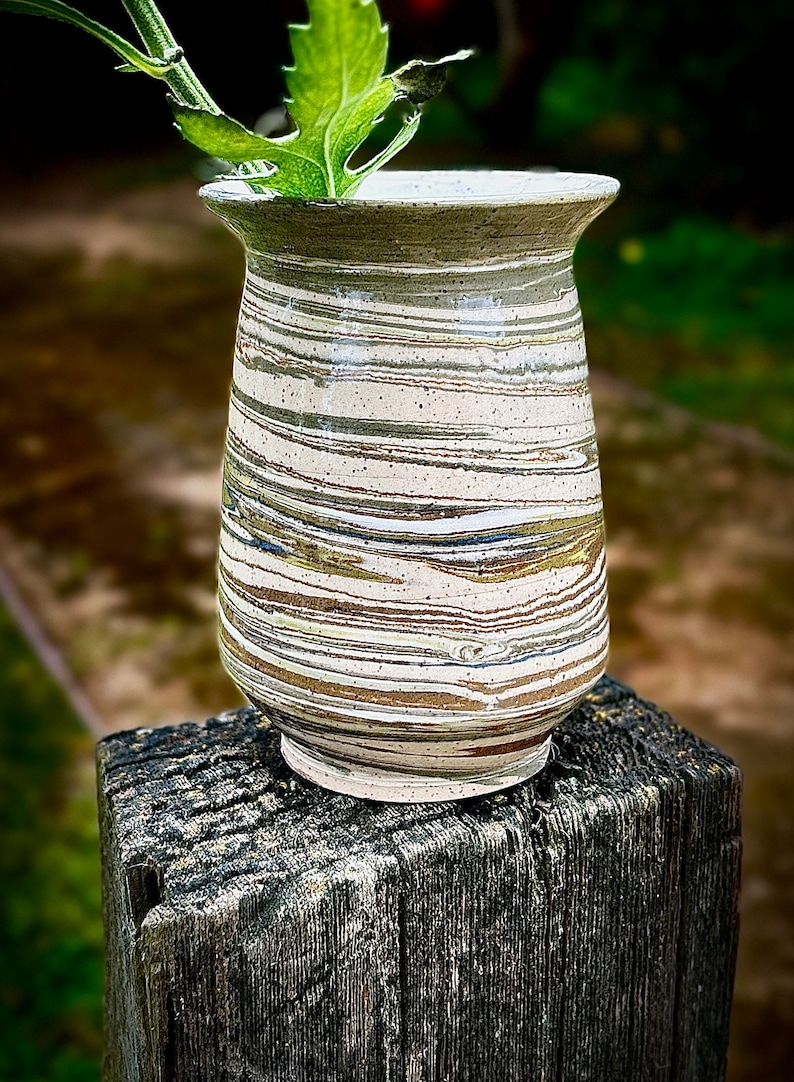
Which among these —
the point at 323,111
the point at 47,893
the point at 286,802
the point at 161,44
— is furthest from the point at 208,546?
the point at 323,111

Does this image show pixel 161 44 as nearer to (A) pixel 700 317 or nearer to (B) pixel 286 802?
(B) pixel 286 802

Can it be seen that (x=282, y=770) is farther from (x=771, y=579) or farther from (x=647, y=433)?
(x=647, y=433)

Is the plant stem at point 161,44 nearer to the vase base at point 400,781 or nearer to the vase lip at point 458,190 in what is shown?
the vase lip at point 458,190

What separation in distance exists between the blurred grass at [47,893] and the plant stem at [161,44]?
1.66 meters

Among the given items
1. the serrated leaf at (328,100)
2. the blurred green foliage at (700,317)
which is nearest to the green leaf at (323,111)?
the serrated leaf at (328,100)

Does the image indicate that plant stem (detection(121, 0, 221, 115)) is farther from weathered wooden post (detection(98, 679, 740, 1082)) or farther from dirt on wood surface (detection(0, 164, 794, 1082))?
dirt on wood surface (detection(0, 164, 794, 1082))

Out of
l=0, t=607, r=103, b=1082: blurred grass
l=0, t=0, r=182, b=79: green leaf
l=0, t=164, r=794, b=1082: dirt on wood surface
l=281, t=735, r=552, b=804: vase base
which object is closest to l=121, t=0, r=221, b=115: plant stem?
l=0, t=0, r=182, b=79: green leaf

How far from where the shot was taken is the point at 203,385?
509cm

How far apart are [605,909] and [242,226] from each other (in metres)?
0.69

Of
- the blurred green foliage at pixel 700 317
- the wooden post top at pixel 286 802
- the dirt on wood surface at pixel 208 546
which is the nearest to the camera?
the wooden post top at pixel 286 802

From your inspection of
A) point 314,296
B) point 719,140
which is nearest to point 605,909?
point 314,296

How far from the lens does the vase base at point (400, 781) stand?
3.58 feet

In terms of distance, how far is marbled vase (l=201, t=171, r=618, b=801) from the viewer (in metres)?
0.94

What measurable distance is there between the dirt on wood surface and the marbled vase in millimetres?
1382
